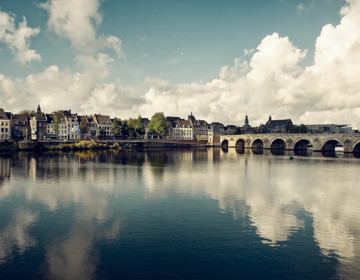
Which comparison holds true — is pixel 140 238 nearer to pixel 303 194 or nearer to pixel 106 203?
pixel 106 203

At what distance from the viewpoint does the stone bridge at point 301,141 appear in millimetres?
108438

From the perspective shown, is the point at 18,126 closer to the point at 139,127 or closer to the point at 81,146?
the point at 81,146

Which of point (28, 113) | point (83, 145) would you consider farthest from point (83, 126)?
point (28, 113)

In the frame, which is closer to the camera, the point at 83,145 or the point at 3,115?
the point at 83,145

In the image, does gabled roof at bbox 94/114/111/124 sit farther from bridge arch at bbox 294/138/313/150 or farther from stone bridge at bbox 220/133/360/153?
bridge arch at bbox 294/138/313/150

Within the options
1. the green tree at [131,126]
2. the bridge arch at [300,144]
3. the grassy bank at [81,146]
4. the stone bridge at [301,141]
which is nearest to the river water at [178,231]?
the grassy bank at [81,146]

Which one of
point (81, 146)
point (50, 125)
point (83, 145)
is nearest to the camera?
point (81, 146)

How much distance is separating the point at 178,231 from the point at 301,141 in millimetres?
124894

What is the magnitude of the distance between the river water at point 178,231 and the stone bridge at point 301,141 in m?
79.4

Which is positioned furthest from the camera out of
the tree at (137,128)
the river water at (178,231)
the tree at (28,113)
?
the tree at (28,113)

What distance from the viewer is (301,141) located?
13250 cm

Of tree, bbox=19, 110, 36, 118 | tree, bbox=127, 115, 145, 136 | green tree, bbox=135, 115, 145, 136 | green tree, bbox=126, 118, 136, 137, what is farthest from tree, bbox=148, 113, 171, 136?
tree, bbox=19, 110, 36, 118

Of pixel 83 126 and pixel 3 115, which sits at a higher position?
pixel 3 115

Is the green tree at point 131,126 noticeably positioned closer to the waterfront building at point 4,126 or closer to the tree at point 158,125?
the tree at point 158,125
